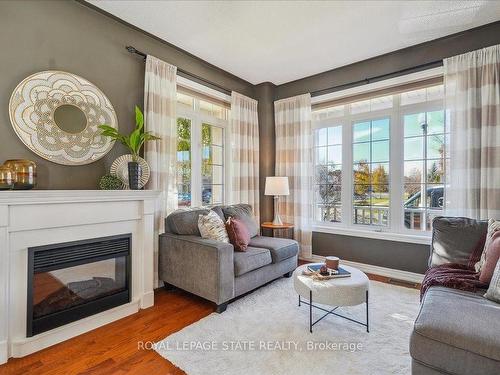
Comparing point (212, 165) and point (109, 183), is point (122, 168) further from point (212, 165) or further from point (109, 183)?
point (212, 165)

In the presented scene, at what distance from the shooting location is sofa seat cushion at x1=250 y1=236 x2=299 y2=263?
9.84ft

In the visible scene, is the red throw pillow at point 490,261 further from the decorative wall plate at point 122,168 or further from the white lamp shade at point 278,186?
the decorative wall plate at point 122,168

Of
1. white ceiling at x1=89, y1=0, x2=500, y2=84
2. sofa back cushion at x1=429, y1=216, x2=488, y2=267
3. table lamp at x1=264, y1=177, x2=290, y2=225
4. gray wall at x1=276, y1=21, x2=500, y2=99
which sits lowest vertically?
sofa back cushion at x1=429, y1=216, x2=488, y2=267

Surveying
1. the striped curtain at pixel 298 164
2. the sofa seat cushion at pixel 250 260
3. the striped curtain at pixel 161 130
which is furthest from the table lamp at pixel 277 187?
the striped curtain at pixel 161 130

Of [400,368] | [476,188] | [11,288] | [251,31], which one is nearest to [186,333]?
[11,288]

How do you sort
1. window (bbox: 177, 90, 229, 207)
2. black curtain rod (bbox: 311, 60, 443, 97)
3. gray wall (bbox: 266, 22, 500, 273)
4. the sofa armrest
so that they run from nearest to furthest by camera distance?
the sofa armrest → gray wall (bbox: 266, 22, 500, 273) → black curtain rod (bbox: 311, 60, 443, 97) → window (bbox: 177, 90, 229, 207)

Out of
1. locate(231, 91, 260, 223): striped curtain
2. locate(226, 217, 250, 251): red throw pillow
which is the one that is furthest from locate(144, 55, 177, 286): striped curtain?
locate(231, 91, 260, 223): striped curtain

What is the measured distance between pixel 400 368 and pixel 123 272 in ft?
7.44

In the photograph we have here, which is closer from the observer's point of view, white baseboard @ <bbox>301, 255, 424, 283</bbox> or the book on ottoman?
the book on ottoman

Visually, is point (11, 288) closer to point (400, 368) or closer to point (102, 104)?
point (102, 104)

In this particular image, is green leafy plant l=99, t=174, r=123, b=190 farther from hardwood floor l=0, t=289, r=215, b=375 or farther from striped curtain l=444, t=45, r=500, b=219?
striped curtain l=444, t=45, r=500, b=219

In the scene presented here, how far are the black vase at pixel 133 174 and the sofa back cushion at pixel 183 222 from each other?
0.59 metres

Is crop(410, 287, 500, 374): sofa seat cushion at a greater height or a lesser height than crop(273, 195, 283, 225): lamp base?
lesser

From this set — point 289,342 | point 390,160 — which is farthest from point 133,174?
point 390,160
